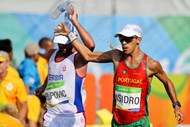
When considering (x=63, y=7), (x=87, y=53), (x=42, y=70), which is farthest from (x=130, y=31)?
(x=42, y=70)

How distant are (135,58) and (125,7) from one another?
36.5 feet

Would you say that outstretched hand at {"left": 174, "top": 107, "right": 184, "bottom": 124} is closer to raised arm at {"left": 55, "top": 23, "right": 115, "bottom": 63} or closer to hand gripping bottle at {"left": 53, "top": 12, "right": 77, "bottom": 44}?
raised arm at {"left": 55, "top": 23, "right": 115, "bottom": 63}

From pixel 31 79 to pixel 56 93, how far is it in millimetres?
3814

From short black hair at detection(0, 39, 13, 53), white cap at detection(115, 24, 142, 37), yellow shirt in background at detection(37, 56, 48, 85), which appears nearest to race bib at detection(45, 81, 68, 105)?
white cap at detection(115, 24, 142, 37)

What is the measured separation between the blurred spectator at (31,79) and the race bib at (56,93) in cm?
255

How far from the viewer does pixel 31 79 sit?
14.0m

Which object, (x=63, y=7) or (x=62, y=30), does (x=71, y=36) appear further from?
(x=63, y=7)

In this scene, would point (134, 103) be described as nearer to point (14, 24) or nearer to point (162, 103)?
point (162, 103)

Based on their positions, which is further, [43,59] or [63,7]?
[43,59]

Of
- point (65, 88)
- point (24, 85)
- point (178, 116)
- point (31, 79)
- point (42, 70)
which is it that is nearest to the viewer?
point (178, 116)

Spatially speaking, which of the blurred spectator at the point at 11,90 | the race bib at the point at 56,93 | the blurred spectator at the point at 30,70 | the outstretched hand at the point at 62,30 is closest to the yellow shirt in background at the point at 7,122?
the race bib at the point at 56,93

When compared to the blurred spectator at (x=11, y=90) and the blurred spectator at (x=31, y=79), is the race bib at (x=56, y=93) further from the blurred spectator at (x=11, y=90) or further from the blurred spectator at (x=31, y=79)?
the blurred spectator at (x=31, y=79)

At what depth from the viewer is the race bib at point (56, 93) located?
1019cm

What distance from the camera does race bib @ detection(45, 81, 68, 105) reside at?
10.2 m
